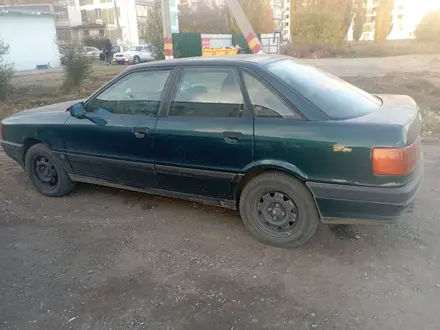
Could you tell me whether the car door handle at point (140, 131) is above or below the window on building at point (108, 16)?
below

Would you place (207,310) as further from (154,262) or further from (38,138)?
(38,138)

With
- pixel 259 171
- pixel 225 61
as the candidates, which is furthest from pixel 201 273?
pixel 225 61

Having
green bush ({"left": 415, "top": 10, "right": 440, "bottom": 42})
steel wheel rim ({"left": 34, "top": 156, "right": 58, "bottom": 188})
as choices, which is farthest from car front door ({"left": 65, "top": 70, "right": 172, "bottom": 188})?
green bush ({"left": 415, "top": 10, "right": 440, "bottom": 42})

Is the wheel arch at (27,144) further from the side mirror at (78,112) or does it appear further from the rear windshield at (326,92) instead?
the rear windshield at (326,92)

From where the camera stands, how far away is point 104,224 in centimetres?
396

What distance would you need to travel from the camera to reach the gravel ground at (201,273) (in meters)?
2.57

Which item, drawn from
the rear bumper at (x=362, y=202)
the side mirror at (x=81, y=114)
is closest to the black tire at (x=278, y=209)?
the rear bumper at (x=362, y=202)

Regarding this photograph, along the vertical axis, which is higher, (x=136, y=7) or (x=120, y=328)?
(x=136, y=7)

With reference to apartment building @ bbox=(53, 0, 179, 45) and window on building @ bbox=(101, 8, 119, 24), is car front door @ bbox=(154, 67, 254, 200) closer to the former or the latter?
apartment building @ bbox=(53, 0, 179, 45)

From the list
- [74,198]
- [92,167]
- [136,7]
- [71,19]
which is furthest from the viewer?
[71,19]

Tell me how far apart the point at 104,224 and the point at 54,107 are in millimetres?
1807

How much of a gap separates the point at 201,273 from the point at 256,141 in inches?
46.1

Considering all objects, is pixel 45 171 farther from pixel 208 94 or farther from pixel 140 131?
pixel 208 94

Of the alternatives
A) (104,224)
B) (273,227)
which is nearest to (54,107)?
(104,224)
